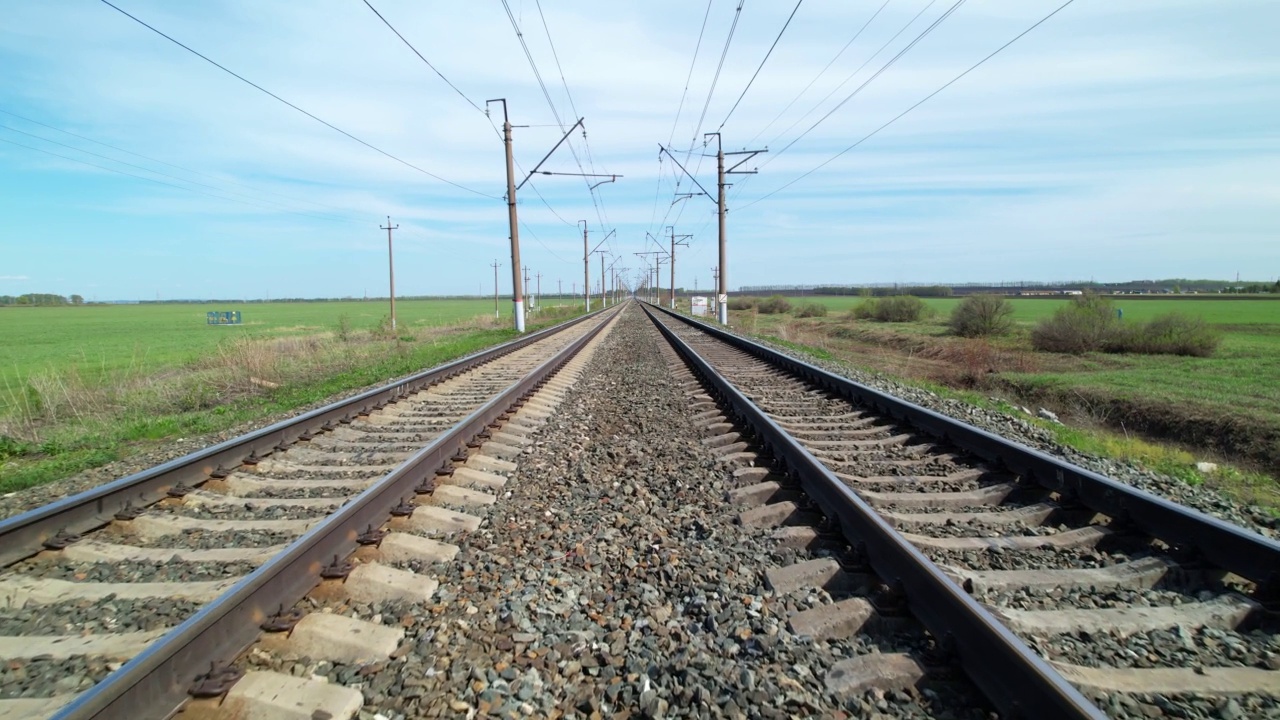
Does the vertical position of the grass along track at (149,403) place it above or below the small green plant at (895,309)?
below

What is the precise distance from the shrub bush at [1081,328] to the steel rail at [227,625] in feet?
98.0

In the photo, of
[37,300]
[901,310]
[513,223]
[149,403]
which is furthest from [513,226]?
[37,300]

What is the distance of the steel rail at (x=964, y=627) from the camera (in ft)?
6.99

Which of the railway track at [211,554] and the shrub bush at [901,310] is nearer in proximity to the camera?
the railway track at [211,554]

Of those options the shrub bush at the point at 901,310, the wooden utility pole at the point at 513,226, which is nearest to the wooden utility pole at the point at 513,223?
the wooden utility pole at the point at 513,226

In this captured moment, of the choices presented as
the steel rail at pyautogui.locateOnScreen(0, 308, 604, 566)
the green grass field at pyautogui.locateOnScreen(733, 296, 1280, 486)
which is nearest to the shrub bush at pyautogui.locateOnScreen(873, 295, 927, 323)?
the green grass field at pyautogui.locateOnScreen(733, 296, 1280, 486)

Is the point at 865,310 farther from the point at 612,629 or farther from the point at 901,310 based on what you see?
the point at 612,629

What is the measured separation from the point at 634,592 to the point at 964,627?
60.5 inches

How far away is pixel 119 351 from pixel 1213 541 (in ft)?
137

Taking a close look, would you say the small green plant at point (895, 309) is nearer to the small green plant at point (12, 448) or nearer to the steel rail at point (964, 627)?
the steel rail at point (964, 627)

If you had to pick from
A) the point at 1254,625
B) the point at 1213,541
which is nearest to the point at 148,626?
the point at 1254,625

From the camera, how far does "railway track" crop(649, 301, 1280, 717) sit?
8.00ft

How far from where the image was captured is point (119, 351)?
3384 centimetres

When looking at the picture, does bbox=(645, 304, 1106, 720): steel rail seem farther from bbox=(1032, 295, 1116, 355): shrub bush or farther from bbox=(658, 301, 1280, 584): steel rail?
bbox=(1032, 295, 1116, 355): shrub bush
